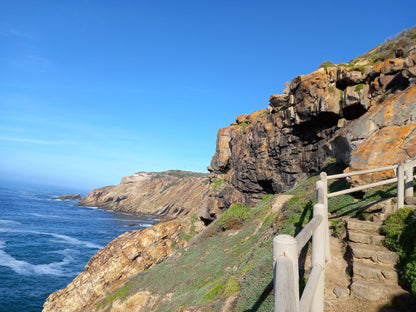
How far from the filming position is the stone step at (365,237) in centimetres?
559

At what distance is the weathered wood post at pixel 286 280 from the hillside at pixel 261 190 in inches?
116

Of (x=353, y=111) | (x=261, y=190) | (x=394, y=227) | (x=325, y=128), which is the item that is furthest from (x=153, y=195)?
(x=394, y=227)

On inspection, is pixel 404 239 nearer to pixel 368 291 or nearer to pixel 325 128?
pixel 368 291

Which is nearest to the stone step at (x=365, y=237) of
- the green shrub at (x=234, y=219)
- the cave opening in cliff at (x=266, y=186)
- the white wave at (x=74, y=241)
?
the green shrub at (x=234, y=219)

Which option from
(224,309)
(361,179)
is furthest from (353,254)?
(361,179)

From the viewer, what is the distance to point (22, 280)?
28625mm

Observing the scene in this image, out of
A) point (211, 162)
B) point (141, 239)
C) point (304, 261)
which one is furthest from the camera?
point (211, 162)

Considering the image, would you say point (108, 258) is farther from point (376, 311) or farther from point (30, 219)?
point (30, 219)

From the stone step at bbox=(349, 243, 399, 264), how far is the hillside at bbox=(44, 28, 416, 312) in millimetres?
1099

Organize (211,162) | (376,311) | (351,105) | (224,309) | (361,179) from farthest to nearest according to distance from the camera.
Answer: (211,162) < (351,105) < (361,179) < (224,309) < (376,311)

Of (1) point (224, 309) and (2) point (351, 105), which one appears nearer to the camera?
(1) point (224, 309)

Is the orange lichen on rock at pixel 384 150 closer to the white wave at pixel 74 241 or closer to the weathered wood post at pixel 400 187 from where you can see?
the weathered wood post at pixel 400 187

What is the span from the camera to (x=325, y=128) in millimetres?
18953

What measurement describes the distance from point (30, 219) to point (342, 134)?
7827cm
